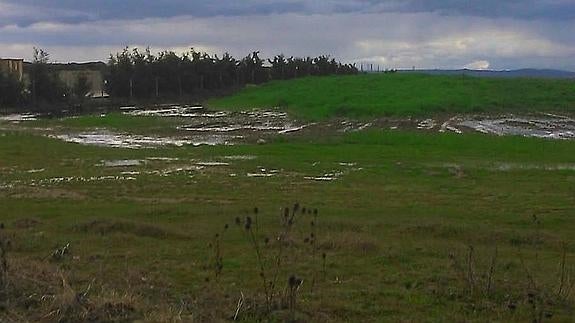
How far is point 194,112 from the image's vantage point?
183 ft

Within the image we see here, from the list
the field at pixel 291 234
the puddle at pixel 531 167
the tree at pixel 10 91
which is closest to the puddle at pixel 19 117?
the tree at pixel 10 91

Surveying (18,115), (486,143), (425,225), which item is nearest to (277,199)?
(425,225)

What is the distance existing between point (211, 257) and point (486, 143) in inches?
868

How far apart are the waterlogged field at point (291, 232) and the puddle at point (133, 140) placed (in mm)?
1661

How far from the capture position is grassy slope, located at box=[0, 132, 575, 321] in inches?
371

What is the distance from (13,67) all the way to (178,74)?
1529 centimetres

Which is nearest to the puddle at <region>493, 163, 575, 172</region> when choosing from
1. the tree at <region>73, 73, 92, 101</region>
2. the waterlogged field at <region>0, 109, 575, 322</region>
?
the waterlogged field at <region>0, 109, 575, 322</region>

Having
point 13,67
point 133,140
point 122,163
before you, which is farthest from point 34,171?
point 13,67

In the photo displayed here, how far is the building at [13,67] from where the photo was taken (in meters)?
64.9

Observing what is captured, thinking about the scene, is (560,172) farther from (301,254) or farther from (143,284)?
(143,284)

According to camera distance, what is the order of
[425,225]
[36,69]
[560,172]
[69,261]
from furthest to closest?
[36,69] < [560,172] < [425,225] < [69,261]

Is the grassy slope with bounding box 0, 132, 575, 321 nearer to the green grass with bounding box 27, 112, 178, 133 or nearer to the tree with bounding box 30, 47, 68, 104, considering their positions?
the green grass with bounding box 27, 112, 178, 133

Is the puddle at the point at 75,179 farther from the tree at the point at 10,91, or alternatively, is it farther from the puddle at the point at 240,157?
the tree at the point at 10,91

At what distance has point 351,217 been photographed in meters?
15.7
